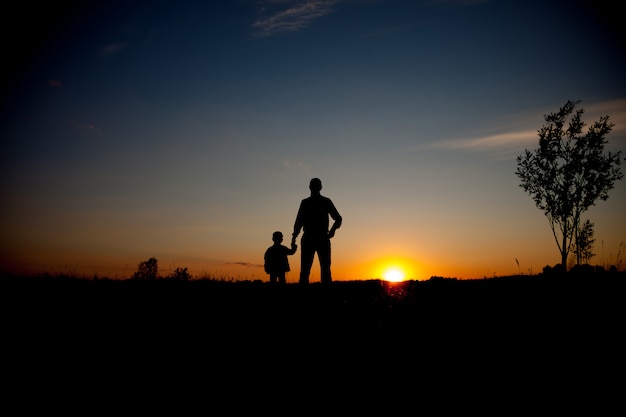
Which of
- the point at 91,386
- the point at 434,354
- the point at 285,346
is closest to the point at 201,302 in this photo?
the point at 285,346

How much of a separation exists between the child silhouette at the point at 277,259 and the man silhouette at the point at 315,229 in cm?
269

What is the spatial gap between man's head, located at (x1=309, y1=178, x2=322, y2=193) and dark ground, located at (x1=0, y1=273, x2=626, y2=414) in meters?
3.13

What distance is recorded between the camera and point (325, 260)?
1021cm

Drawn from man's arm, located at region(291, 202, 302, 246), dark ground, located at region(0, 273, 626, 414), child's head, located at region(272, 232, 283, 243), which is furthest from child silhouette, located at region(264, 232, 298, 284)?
dark ground, located at region(0, 273, 626, 414)

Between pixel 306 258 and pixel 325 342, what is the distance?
4552 millimetres

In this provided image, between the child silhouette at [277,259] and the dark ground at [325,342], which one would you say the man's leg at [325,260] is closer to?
the dark ground at [325,342]

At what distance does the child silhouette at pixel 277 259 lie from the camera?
510 inches

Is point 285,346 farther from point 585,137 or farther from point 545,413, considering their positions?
point 585,137

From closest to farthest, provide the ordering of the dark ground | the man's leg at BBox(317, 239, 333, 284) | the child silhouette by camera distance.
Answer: the dark ground → the man's leg at BBox(317, 239, 333, 284) → the child silhouette

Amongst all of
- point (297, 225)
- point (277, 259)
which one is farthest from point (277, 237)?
point (297, 225)

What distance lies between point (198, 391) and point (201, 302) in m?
4.25

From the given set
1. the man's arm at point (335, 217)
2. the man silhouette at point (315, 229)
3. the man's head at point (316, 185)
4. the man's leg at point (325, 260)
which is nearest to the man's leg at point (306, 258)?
the man silhouette at point (315, 229)

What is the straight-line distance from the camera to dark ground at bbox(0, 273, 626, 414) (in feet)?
14.8

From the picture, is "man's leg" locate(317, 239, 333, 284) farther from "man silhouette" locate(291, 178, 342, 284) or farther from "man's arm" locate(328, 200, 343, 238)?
"man's arm" locate(328, 200, 343, 238)
